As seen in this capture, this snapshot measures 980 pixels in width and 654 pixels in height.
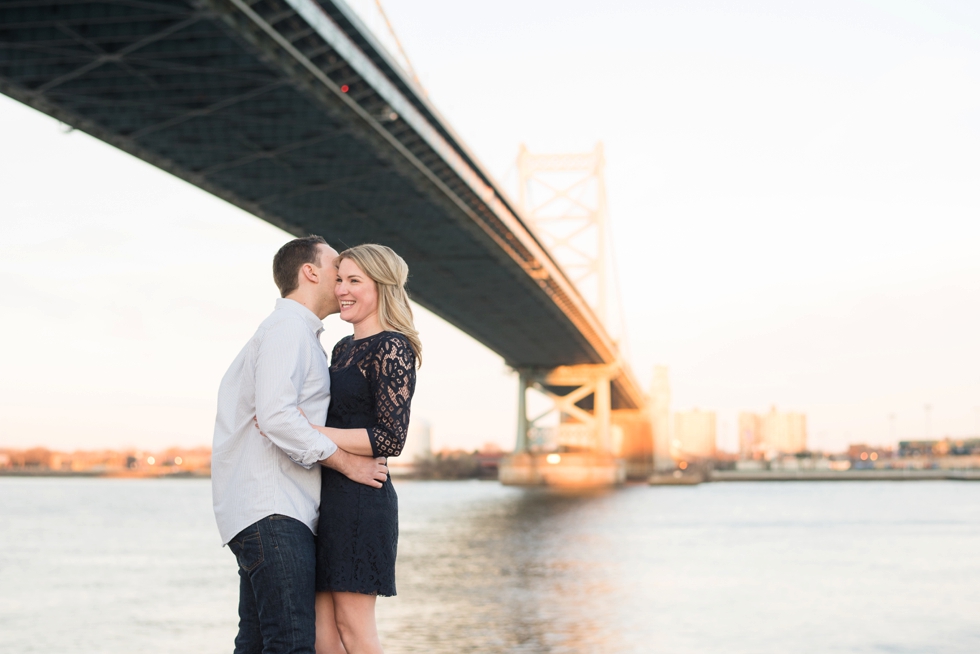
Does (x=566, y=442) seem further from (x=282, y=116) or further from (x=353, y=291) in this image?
(x=353, y=291)

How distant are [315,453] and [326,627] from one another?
0.52 meters

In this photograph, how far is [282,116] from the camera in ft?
59.1

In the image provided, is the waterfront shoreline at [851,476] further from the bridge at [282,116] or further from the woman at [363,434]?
the woman at [363,434]

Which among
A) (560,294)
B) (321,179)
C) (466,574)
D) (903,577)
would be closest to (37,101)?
(321,179)

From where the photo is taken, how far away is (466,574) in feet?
38.8

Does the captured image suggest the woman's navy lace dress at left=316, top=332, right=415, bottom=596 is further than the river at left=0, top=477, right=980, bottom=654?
No

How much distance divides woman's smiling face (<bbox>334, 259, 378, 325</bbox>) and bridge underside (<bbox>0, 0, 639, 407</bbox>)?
5998mm

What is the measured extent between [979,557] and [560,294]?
2137cm

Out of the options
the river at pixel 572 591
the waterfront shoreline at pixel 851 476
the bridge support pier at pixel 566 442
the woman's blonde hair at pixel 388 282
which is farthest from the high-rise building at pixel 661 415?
the woman's blonde hair at pixel 388 282

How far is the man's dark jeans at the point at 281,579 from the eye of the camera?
2.70 meters

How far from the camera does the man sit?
2703 millimetres

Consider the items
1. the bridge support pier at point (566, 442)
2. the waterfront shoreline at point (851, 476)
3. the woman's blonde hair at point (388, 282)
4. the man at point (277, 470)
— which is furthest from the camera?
the waterfront shoreline at point (851, 476)

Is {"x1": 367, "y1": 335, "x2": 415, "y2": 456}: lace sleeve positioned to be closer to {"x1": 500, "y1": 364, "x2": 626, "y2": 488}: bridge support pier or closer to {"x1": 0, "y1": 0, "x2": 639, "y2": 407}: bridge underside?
{"x1": 0, "y1": 0, "x2": 639, "y2": 407}: bridge underside

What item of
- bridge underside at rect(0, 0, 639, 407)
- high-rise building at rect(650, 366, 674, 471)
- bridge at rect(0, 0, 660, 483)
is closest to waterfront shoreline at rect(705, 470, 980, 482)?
high-rise building at rect(650, 366, 674, 471)
